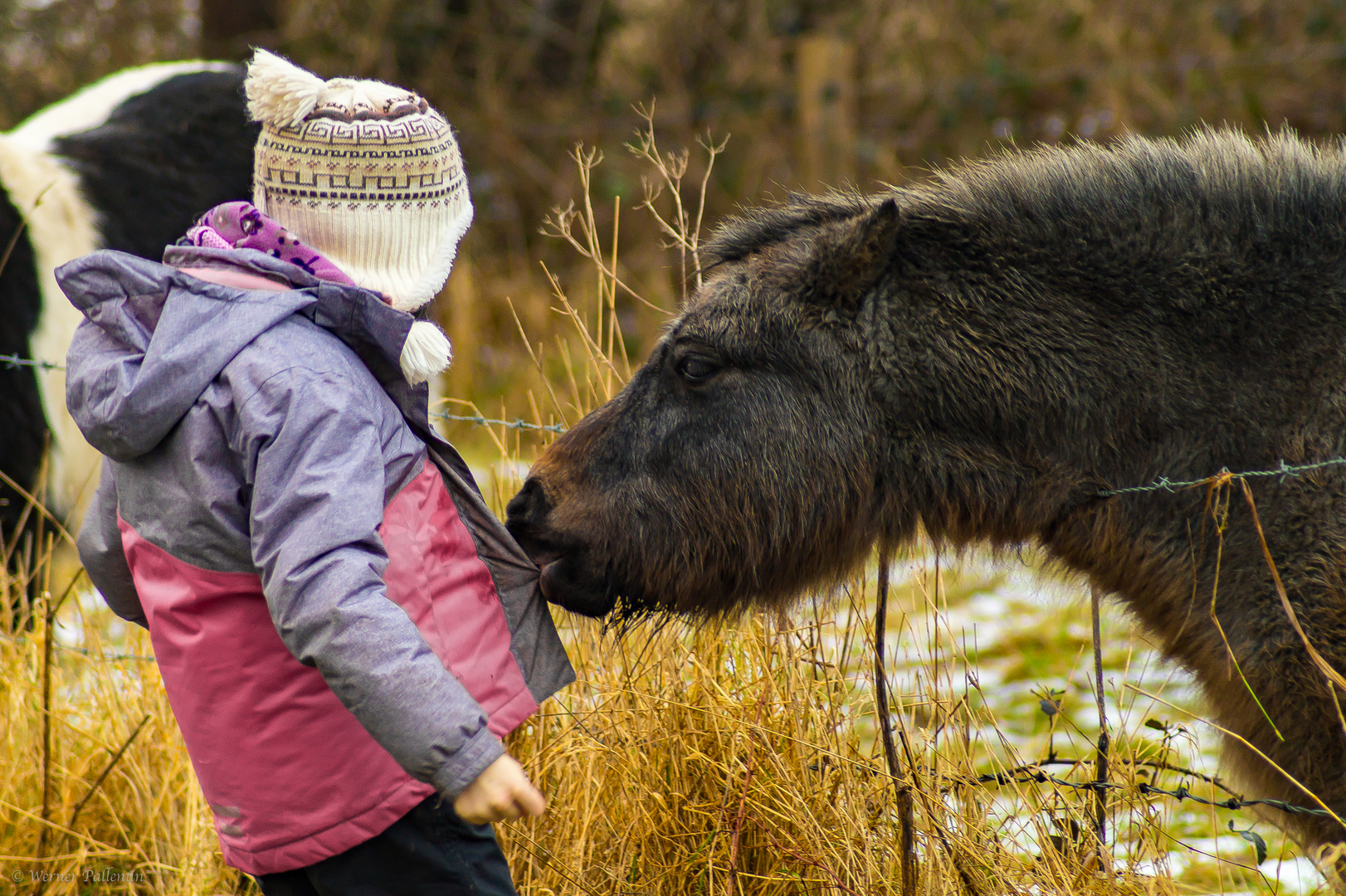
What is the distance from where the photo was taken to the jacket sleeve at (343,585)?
156 cm

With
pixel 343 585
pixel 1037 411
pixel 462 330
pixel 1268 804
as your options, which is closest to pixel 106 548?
pixel 343 585

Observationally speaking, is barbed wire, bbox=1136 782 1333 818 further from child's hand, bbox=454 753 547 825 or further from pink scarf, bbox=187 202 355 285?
pink scarf, bbox=187 202 355 285

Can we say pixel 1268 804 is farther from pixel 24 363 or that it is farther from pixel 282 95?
pixel 24 363

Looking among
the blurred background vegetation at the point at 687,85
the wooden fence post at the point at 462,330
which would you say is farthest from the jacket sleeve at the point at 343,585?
the wooden fence post at the point at 462,330

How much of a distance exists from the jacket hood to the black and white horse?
2.38 m

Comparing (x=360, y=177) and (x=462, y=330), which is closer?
(x=360, y=177)

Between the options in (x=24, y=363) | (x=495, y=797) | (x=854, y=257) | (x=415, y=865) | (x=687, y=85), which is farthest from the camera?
(x=687, y=85)

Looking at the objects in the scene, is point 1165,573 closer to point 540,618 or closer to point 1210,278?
point 1210,278

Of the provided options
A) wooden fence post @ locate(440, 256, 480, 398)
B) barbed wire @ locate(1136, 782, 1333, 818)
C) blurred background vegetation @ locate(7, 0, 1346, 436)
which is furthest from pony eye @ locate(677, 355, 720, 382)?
blurred background vegetation @ locate(7, 0, 1346, 436)

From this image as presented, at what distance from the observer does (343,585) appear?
159 cm

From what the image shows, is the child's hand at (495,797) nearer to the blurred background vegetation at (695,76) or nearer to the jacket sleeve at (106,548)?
the jacket sleeve at (106,548)

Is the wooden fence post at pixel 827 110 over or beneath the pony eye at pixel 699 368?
over

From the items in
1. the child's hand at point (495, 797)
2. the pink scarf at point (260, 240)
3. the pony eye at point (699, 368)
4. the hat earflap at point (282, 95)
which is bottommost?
the child's hand at point (495, 797)

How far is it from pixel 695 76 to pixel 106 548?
334 inches
